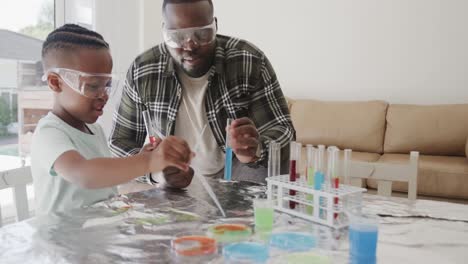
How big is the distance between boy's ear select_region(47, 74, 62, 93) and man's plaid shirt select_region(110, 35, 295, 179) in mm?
389

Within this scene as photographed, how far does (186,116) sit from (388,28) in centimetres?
249

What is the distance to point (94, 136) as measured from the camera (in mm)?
1358

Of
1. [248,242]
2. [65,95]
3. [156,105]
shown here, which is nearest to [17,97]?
[156,105]

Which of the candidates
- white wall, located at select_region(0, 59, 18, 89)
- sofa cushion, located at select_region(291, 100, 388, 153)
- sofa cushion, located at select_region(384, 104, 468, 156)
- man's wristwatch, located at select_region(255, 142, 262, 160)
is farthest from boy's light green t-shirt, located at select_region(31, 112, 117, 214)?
sofa cushion, located at select_region(384, 104, 468, 156)

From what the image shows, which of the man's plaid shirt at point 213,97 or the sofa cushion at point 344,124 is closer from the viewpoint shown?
the man's plaid shirt at point 213,97

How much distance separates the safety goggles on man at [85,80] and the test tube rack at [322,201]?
57 cm

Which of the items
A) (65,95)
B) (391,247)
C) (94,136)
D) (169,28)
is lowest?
(391,247)

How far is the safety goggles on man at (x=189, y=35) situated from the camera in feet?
4.66

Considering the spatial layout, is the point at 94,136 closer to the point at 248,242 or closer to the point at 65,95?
the point at 65,95

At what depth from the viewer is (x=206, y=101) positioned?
1663 millimetres

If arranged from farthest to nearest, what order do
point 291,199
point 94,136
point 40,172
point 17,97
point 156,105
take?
point 17,97, point 156,105, point 94,136, point 40,172, point 291,199

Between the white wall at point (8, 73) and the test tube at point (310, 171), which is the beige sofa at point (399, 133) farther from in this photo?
the white wall at point (8, 73)

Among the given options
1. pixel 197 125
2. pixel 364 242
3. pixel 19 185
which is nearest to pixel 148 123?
pixel 197 125

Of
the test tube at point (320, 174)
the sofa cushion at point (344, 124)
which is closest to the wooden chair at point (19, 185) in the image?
the test tube at point (320, 174)
